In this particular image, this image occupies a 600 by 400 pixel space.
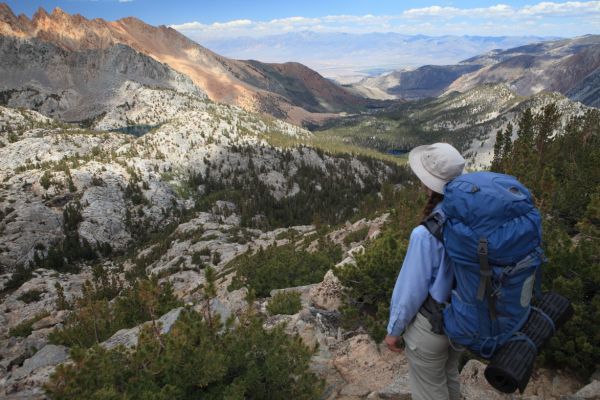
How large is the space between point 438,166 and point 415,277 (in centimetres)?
134

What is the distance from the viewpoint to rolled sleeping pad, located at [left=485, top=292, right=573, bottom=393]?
12.2 ft

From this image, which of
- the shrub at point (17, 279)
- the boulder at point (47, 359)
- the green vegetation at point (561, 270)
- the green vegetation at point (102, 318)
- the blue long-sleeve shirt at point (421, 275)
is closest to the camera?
the blue long-sleeve shirt at point (421, 275)

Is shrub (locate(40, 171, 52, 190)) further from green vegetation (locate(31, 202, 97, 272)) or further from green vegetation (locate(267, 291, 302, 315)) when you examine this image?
green vegetation (locate(267, 291, 302, 315))

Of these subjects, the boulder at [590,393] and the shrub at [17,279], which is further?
the shrub at [17,279]

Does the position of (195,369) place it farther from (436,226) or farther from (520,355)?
(520,355)

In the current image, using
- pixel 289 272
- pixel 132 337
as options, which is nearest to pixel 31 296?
pixel 289 272

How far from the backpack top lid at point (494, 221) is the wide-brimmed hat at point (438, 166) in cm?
63

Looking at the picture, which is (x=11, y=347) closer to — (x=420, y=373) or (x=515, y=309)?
(x=420, y=373)

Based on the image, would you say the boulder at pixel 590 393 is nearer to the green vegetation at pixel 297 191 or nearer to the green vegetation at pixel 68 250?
the green vegetation at pixel 68 250

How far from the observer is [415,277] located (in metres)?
4.25

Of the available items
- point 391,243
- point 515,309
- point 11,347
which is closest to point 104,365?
point 515,309

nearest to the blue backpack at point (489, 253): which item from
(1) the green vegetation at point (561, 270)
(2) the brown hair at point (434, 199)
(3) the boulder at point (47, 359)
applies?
(2) the brown hair at point (434, 199)

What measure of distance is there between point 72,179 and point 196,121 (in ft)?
218

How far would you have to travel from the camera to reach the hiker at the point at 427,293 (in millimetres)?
4164
